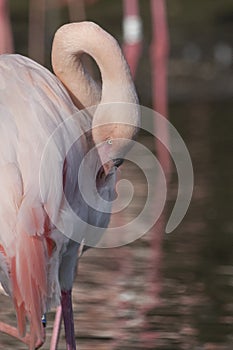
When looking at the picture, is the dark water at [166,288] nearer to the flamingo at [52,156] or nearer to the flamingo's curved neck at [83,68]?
the flamingo at [52,156]

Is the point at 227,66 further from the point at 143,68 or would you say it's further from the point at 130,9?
the point at 130,9

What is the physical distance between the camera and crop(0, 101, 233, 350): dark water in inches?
223

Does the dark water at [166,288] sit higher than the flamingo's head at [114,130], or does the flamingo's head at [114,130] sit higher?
the flamingo's head at [114,130]

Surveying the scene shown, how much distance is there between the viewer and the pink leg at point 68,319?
5.32m

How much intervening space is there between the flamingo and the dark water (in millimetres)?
489

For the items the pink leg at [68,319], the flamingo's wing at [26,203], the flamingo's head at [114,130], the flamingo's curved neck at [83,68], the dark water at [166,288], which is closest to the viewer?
the flamingo's wing at [26,203]

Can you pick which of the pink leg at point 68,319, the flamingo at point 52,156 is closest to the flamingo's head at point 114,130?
the flamingo at point 52,156

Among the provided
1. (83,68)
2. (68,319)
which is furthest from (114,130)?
(68,319)

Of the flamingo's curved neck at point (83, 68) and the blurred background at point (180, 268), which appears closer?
the flamingo's curved neck at point (83, 68)

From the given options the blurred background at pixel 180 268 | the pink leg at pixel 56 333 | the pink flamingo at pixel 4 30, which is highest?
the pink flamingo at pixel 4 30

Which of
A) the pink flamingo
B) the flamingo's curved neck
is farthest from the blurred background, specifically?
the pink flamingo

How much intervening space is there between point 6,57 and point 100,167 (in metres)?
0.62

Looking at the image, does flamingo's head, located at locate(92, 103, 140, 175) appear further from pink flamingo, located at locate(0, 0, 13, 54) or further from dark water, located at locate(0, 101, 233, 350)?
pink flamingo, located at locate(0, 0, 13, 54)

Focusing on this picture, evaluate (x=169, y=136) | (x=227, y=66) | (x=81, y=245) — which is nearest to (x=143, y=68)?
(x=227, y=66)
